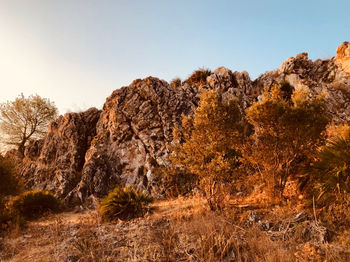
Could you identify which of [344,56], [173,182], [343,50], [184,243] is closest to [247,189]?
[173,182]

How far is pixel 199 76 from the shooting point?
74.2ft

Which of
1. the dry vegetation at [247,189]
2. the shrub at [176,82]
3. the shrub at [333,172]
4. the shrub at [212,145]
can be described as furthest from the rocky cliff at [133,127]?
the shrub at [333,172]

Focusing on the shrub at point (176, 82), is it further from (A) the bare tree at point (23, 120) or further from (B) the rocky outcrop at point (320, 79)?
(A) the bare tree at point (23, 120)

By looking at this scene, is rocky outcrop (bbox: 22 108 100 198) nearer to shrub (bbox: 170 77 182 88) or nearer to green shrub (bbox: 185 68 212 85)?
shrub (bbox: 170 77 182 88)

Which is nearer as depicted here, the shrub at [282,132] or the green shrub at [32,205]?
the shrub at [282,132]

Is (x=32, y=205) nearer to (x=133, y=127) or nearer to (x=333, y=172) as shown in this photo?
(x=133, y=127)

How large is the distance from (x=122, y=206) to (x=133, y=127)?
9.09 meters

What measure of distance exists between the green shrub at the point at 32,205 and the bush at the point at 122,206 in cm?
488

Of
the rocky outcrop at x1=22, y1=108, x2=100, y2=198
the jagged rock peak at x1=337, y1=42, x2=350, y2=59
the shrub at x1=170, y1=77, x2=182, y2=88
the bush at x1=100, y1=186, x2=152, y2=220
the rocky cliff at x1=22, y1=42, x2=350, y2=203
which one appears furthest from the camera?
the shrub at x1=170, y1=77, x2=182, y2=88

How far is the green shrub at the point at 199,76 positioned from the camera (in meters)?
22.2

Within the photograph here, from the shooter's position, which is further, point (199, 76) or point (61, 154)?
point (199, 76)

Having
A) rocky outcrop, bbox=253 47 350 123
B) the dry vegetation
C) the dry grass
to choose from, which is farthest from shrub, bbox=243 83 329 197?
rocky outcrop, bbox=253 47 350 123

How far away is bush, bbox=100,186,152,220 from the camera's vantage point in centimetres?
849

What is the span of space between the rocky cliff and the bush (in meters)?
4.21
